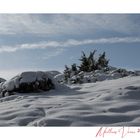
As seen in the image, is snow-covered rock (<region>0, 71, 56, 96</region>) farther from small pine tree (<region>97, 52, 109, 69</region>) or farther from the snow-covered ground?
small pine tree (<region>97, 52, 109, 69</region>)

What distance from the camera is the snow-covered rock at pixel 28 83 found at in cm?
695

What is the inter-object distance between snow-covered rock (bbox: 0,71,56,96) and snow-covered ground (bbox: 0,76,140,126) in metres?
0.50

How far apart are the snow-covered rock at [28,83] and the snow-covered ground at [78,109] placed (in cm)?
50

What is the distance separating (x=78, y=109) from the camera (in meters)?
4.88
